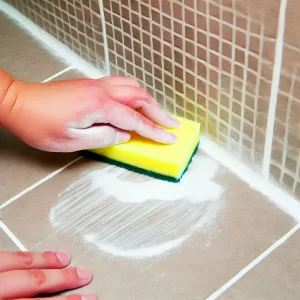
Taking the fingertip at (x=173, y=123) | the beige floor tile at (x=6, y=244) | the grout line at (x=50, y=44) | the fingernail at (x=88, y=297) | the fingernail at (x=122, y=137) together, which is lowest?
the fingernail at (x=88, y=297)

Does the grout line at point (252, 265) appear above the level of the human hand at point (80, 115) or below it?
below

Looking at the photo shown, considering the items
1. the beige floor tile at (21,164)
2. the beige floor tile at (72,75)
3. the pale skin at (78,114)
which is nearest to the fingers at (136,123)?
the pale skin at (78,114)

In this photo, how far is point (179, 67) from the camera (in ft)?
2.08

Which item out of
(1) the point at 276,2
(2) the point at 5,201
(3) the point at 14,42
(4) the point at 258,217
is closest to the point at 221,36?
(1) the point at 276,2

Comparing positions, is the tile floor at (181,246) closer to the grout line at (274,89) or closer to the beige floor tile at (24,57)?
the grout line at (274,89)

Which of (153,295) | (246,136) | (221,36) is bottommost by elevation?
(153,295)

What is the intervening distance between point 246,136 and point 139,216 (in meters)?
0.15

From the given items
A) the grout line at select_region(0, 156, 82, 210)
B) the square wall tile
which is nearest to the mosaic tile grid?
the square wall tile

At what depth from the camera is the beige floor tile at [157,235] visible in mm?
535

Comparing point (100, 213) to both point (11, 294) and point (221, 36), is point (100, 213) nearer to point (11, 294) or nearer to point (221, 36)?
point (11, 294)

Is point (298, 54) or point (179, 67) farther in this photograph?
point (179, 67)

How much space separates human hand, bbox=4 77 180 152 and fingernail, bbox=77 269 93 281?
6.0 inches

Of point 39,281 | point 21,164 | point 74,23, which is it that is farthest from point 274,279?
point 74,23

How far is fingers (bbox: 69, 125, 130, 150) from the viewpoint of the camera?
611mm
